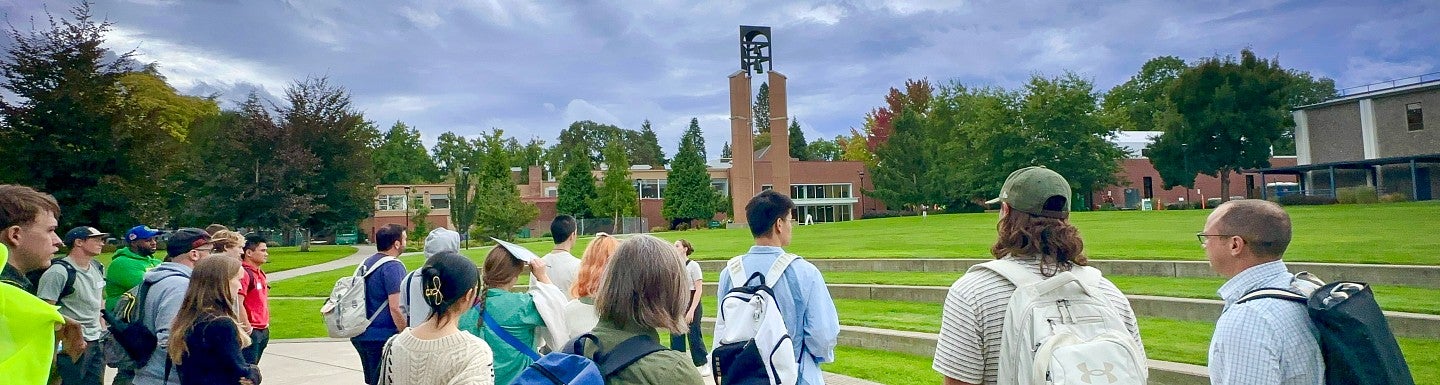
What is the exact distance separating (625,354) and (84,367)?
4.72 metres

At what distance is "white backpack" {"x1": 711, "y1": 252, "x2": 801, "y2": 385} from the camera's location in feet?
10.8

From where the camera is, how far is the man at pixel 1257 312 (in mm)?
2514

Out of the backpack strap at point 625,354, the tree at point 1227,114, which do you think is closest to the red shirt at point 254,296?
the backpack strap at point 625,354

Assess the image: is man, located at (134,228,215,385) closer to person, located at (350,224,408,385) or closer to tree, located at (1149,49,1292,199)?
person, located at (350,224,408,385)

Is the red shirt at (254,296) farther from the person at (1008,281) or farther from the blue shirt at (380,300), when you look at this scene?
the person at (1008,281)

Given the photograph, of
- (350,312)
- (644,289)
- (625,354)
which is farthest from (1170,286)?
(625,354)

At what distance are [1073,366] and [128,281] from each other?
282 inches

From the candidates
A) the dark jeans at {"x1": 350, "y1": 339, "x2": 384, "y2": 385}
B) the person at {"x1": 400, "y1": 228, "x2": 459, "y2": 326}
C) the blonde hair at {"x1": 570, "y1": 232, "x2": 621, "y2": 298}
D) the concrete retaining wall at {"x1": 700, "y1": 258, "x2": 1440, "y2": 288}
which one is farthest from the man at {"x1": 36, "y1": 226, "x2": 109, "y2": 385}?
the concrete retaining wall at {"x1": 700, "y1": 258, "x2": 1440, "y2": 288}

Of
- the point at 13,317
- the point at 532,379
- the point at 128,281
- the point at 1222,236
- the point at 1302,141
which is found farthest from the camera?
the point at 1302,141

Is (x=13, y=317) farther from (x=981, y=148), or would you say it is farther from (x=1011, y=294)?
(x=981, y=148)

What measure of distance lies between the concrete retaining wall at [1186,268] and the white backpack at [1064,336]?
364 inches

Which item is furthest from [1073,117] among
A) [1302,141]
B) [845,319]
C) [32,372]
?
[32,372]

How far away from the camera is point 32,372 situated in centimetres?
122

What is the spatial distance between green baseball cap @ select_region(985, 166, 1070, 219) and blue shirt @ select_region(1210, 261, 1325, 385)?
614mm
